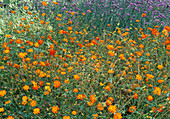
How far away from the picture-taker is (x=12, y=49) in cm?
249

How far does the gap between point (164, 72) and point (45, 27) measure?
6.80ft

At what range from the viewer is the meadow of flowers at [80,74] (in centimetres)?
183

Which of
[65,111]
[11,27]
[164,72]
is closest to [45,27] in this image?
[11,27]

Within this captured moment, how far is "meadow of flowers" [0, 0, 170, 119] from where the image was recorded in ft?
6.02

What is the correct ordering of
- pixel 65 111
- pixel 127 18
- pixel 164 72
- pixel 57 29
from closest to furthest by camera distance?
pixel 65 111, pixel 164 72, pixel 57 29, pixel 127 18

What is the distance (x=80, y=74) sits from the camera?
2102mm

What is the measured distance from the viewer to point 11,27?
2.90 m

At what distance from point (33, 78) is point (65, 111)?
650 mm

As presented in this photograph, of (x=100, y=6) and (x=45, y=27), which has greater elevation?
(x=100, y=6)

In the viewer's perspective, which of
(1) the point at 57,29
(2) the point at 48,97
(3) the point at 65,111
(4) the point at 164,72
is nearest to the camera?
(3) the point at 65,111

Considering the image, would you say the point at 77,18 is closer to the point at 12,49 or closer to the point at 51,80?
the point at 12,49

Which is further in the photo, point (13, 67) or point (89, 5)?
point (89, 5)

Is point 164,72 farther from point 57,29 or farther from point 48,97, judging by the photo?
point 57,29

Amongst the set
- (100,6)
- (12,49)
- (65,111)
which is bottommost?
(65,111)
